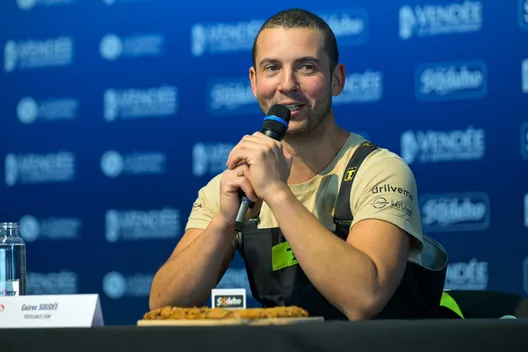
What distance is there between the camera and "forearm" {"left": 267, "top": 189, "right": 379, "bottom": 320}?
159 cm

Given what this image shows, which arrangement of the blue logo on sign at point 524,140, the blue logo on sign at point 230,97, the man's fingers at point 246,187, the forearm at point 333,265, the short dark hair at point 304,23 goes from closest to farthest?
the forearm at point 333,265
the man's fingers at point 246,187
the short dark hair at point 304,23
the blue logo on sign at point 524,140
the blue logo on sign at point 230,97

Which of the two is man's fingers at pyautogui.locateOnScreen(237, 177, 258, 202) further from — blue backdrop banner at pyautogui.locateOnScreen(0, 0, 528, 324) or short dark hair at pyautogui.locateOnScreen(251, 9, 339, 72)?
blue backdrop banner at pyautogui.locateOnScreen(0, 0, 528, 324)

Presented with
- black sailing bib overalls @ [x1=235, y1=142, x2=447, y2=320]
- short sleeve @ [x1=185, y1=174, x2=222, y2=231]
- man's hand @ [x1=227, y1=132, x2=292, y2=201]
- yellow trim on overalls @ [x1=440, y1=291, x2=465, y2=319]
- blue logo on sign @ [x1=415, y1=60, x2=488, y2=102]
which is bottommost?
yellow trim on overalls @ [x1=440, y1=291, x2=465, y2=319]

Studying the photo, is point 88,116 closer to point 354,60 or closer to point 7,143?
point 7,143

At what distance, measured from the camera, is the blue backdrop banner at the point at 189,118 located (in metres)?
2.90

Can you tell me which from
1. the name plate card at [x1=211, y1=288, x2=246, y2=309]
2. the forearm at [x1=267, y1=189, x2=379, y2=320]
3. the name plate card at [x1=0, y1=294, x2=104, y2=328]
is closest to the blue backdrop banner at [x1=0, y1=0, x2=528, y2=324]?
the forearm at [x1=267, y1=189, x2=379, y2=320]

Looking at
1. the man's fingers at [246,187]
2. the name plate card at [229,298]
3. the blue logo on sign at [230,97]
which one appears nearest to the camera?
the name plate card at [229,298]

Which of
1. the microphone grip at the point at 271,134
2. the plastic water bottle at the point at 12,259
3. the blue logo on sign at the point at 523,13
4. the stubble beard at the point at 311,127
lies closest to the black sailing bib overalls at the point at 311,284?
the stubble beard at the point at 311,127

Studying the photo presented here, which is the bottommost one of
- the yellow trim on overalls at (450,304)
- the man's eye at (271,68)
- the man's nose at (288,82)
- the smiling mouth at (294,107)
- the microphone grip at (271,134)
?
the yellow trim on overalls at (450,304)

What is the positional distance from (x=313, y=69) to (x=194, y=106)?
1416 millimetres

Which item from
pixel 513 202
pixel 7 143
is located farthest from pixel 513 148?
pixel 7 143

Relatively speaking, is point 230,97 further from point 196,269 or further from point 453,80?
point 196,269

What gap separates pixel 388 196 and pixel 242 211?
0.98 ft

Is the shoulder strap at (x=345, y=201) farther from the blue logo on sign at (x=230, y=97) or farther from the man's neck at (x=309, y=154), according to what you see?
the blue logo on sign at (x=230, y=97)
